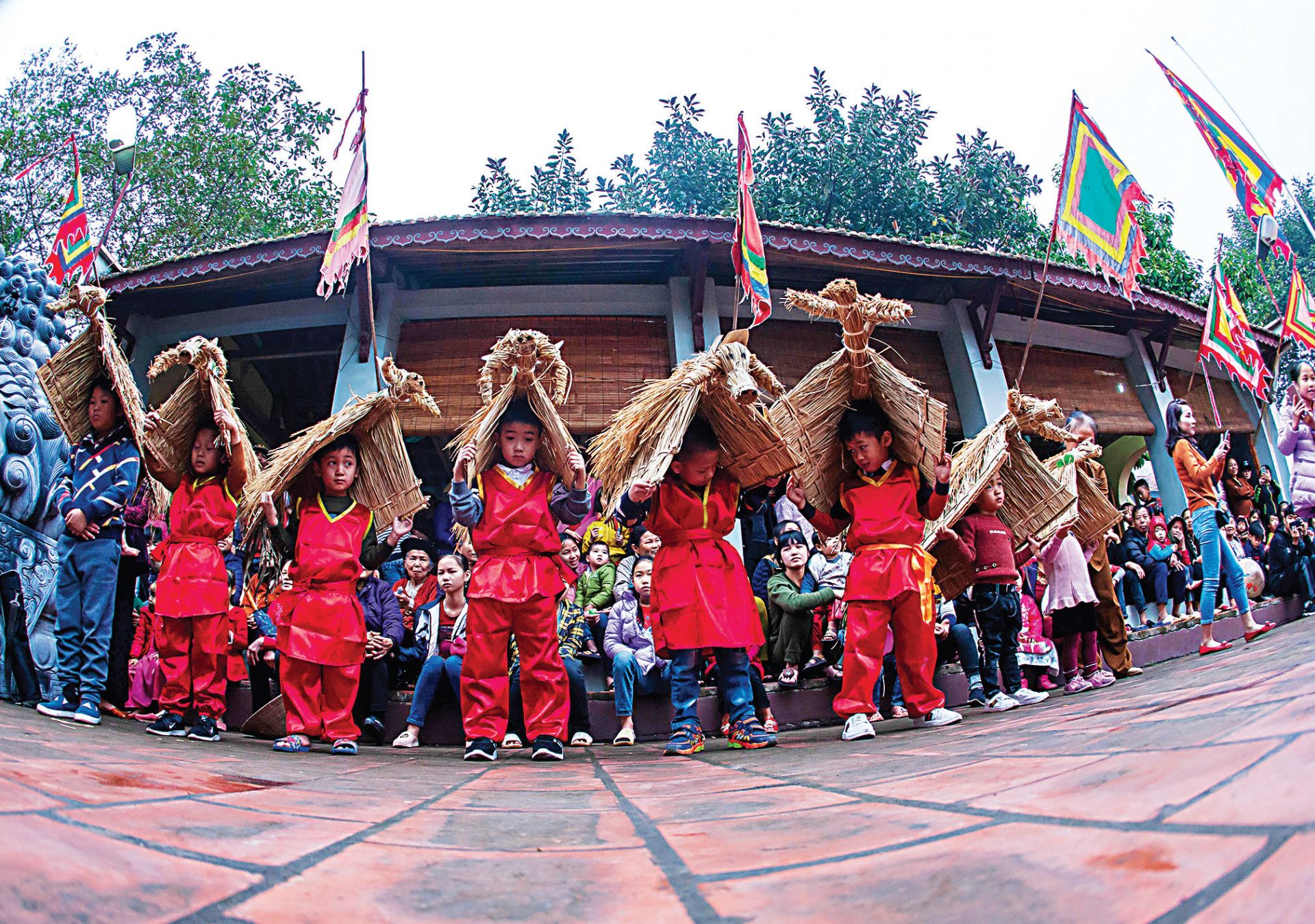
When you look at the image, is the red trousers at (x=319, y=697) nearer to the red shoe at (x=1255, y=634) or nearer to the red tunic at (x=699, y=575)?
the red tunic at (x=699, y=575)

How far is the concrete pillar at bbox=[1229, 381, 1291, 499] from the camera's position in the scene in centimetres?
1207

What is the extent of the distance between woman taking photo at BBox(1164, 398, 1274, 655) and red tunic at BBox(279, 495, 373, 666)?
568 cm

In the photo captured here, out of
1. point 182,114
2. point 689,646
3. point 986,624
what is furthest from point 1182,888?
point 182,114

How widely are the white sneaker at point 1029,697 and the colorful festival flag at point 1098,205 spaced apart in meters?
2.77

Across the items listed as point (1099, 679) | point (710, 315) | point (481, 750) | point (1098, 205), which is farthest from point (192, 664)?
point (1098, 205)

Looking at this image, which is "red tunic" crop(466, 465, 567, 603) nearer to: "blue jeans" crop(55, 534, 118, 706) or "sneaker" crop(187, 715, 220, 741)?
"sneaker" crop(187, 715, 220, 741)

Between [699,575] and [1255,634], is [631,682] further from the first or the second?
[1255,634]

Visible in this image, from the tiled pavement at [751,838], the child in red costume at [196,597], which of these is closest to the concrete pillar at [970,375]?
the tiled pavement at [751,838]

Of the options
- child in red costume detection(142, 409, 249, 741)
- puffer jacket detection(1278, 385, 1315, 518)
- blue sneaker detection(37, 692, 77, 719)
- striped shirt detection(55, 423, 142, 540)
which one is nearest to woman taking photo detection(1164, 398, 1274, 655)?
puffer jacket detection(1278, 385, 1315, 518)

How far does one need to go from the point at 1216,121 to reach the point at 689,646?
8077 mm

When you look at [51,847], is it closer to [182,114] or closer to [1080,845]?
[1080,845]

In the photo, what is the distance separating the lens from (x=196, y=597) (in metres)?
4.18

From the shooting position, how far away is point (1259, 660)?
3.29 metres

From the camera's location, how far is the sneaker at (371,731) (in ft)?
15.2
